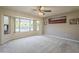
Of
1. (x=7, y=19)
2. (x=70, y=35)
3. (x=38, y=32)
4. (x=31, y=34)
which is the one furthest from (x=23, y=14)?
(x=70, y=35)

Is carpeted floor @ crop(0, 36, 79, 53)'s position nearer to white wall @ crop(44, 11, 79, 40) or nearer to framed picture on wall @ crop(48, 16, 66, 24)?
white wall @ crop(44, 11, 79, 40)

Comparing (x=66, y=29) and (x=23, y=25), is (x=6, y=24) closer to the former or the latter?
(x=23, y=25)

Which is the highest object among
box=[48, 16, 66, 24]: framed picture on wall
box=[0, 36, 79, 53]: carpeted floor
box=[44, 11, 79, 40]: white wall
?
box=[48, 16, 66, 24]: framed picture on wall

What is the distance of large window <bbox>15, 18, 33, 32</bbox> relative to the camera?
7.64 metres

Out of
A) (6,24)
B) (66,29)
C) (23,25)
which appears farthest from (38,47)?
(23,25)

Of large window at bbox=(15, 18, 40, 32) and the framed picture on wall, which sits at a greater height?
the framed picture on wall

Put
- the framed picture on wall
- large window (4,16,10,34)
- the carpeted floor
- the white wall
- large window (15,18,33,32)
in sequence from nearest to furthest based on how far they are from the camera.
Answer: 1. the carpeted floor
2. large window (4,16,10,34)
3. the white wall
4. large window (15,18,33,32)
5. the framed picture on wall

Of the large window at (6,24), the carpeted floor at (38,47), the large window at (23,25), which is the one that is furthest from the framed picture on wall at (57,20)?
the large window at (6,24)

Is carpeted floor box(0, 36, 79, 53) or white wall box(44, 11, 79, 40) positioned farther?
white wall box(44, 11, 79, 40)

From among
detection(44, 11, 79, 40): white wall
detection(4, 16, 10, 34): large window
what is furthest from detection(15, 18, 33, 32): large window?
detection(44, 11, 79, 40): white wall

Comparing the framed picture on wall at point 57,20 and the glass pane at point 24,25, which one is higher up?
the framed picture on wall at point 57,20

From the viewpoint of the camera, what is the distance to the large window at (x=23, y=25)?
7637 millimetres

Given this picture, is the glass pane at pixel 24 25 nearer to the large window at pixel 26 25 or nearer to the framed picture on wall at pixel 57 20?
the large window at pixel 26 25

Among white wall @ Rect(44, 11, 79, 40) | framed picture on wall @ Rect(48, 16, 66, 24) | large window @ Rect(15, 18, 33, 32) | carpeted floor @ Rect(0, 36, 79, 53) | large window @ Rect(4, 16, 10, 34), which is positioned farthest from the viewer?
framed picture on wall @ Rect(48, 16, 66, 24)
